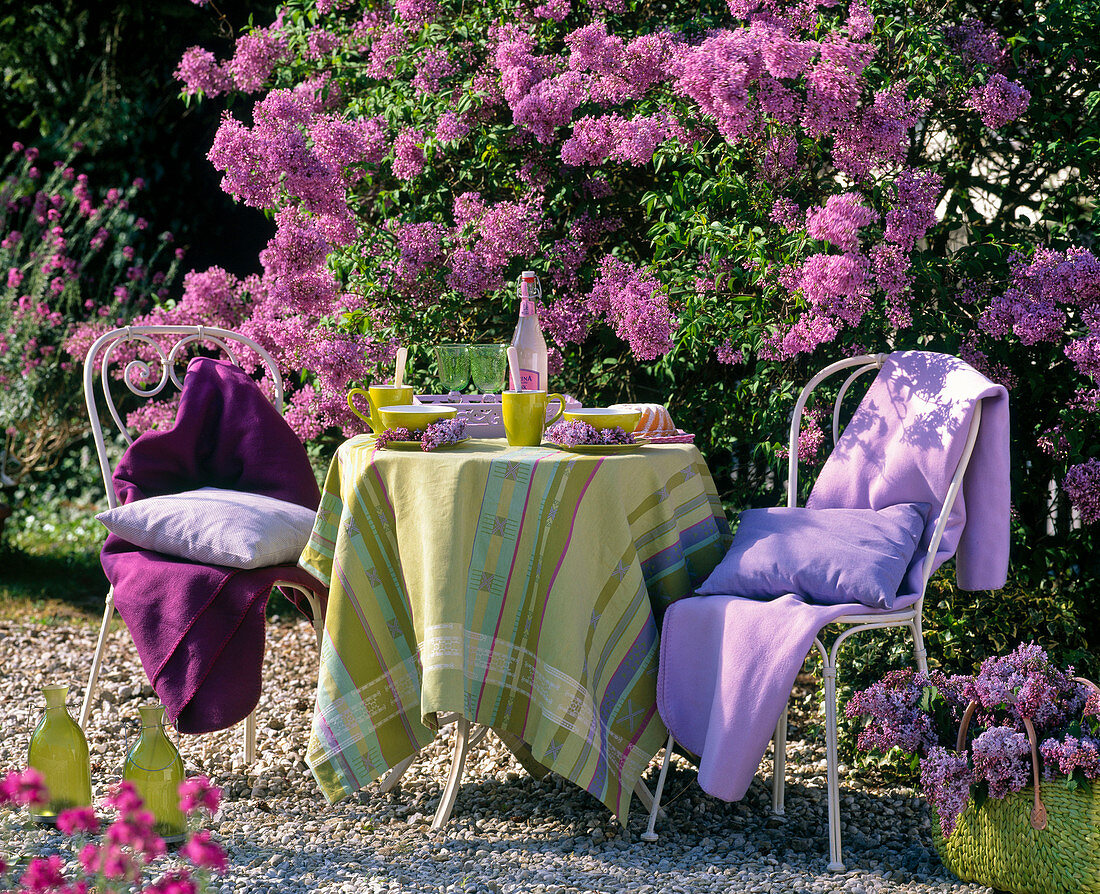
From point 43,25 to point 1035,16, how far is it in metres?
5.17

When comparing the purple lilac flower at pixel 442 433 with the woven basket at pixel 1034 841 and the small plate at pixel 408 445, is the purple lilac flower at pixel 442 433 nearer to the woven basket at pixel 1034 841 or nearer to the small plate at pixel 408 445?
the small plate at pixel 408 445

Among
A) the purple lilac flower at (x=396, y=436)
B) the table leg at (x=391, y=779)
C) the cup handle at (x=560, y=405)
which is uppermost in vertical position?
the cup handle at (x=560, y=405)

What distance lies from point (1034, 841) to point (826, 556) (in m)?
0.67

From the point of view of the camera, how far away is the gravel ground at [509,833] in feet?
7.50

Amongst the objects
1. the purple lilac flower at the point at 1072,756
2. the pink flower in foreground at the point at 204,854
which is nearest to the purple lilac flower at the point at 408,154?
the purple lilac flower at the point at 1072,756

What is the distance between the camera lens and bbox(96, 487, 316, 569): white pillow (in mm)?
2740

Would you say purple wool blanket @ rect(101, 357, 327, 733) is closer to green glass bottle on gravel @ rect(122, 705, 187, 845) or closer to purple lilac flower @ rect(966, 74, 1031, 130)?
green glass bottle on gravel @ rect(122, 705, 187, 845)

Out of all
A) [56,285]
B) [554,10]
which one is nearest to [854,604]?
[554,10]

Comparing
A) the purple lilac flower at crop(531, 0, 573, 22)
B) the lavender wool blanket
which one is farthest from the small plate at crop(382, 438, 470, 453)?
the purple lilac flower at crop(531, 0, 573, 22)

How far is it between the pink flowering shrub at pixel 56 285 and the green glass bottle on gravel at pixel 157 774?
3001 mm

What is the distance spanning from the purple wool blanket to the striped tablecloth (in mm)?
252

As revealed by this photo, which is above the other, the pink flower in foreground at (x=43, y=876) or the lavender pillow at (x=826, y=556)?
the lavender pillow at (x=826, y=556)

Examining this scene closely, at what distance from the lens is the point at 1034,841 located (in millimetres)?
2119

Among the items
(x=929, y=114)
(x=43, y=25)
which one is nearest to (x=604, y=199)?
(x=929, y=114)
